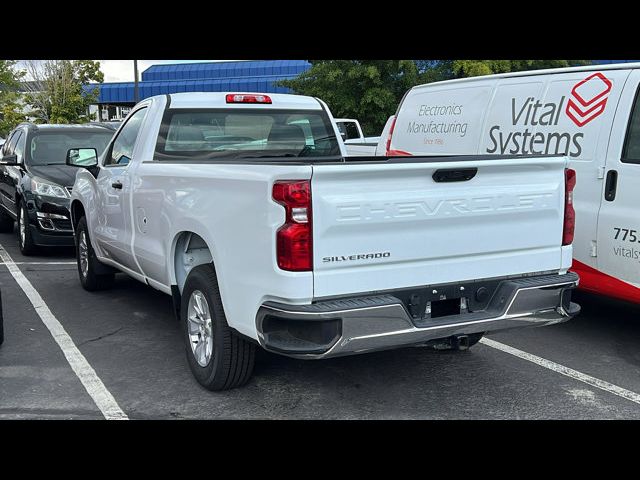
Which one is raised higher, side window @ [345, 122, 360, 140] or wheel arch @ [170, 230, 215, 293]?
side window @ [345, 122, 360, 140]

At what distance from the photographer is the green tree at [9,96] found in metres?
37.8

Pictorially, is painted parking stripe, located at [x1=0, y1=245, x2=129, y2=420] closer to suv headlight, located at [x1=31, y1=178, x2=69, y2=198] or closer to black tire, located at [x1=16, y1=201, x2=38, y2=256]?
black tire, located at [x1=16, y1=201, x2=38, y2=256]

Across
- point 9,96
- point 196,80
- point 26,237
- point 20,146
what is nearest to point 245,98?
point 26,237

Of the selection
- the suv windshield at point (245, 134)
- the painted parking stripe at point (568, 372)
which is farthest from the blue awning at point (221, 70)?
the painted parking stripe at point (568, 372)

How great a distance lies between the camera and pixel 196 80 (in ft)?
184

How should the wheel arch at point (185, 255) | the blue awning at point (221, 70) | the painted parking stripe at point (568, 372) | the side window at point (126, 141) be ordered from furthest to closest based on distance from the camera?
the blue awning at point (221, 70), the side window at point (126, 141), the wheel arch at point (185, 255), the painted parking stripe at point (568, 372)

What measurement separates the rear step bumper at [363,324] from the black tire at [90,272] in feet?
12.5

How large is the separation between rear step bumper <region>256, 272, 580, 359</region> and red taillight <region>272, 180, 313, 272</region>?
24 cm

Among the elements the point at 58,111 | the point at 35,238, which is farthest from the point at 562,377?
the point at 58,111

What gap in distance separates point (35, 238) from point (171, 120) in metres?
4.40

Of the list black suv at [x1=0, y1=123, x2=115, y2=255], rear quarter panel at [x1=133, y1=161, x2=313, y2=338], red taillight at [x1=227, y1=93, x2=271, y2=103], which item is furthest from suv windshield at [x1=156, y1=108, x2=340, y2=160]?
black suv at [x1=0, y1=123, x2=115, y2=255]

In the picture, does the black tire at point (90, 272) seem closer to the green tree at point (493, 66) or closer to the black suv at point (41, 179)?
the black suv at point (41, 179)

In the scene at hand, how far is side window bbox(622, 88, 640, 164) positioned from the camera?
Answer: 17.1 feet

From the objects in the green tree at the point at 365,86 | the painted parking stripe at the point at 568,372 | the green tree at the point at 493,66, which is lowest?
the painted parking stripe at the point at 568,372
